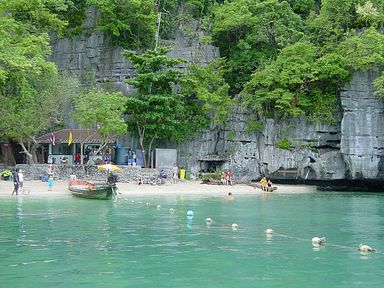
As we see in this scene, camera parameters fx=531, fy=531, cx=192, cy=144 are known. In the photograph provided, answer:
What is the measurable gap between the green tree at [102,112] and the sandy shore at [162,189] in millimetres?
4074

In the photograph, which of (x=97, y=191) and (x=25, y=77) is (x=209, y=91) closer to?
(x=25, y=77)

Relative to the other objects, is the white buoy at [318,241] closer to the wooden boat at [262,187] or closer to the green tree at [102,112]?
the wooden boat at [262,187]

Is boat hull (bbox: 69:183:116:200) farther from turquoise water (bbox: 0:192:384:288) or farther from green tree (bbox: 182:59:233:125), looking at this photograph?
green tree (bbox: 182:59:233:125)

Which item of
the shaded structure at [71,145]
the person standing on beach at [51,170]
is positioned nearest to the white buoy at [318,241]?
the person standing on beach at [51,170]

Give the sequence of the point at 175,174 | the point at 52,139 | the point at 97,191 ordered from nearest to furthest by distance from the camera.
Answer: the point at 97,191
the point at 175,174
the point at 52,139

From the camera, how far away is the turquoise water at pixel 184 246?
40.0 feet

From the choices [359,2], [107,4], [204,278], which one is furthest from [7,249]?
[359,2]

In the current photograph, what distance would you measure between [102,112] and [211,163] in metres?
11.0

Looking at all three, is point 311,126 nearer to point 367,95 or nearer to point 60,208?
point 367,95

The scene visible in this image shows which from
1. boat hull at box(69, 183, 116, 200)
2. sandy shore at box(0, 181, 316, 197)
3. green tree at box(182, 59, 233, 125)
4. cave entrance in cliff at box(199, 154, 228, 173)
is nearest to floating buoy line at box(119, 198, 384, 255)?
boat hull at box(69, 183, 116, 200)

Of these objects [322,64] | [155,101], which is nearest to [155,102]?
[155,101]

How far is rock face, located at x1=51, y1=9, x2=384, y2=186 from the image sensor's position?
3906 cm

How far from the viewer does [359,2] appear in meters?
41.9

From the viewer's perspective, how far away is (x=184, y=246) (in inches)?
637
